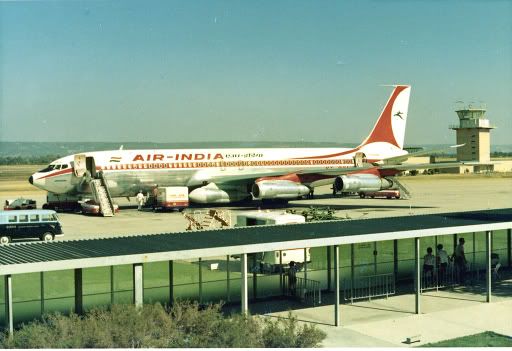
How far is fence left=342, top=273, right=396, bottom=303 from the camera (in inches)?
792

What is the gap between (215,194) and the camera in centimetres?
4506

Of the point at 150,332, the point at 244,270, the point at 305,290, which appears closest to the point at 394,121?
the point at 305,290

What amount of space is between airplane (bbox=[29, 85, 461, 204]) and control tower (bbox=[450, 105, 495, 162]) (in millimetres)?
80351

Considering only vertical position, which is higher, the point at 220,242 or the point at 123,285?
the point at 220,242

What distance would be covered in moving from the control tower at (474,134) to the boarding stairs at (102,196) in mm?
97105

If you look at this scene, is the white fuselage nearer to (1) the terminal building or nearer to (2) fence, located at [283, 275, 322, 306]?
(1) the terminal building

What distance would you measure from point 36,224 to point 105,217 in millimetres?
11415

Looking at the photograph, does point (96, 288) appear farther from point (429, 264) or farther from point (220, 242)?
point (429, 264)

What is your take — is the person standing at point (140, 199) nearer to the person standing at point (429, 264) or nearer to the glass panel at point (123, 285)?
the glass panel at point (123, 285)

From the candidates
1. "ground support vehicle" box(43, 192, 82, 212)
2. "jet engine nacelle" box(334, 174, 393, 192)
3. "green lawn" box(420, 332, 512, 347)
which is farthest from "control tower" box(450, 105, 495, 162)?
"green lawn" box(420, 332, 512, 347)

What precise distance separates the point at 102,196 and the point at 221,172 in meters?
9.24

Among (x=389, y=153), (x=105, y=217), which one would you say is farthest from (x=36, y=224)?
(x=389, y=153)

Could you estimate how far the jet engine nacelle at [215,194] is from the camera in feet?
146

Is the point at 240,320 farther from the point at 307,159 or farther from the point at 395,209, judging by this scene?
the point at 307,159
